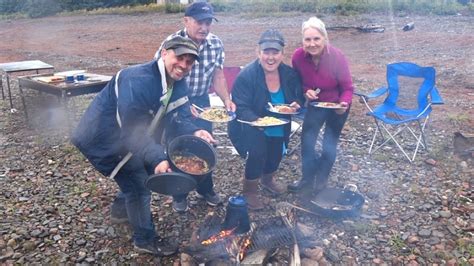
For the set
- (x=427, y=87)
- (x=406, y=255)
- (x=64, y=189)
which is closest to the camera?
(x=406, y=255)

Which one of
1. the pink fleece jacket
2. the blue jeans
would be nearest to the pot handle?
the pink fleece jacket

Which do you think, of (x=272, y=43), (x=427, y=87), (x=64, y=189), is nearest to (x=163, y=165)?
(x=272, y=43)

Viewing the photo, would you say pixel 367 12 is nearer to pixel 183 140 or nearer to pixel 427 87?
pixel 427 87

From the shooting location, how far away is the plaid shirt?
12.1ft

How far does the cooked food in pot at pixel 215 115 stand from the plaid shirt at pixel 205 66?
0.61ft

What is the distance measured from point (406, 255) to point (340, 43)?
430 inches

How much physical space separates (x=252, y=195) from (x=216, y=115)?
2.47 feet

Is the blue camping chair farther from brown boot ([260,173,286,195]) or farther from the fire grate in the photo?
the fire grate

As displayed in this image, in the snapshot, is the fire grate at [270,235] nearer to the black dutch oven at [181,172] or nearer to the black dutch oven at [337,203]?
the black dutch oven at [337,203]

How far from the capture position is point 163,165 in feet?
8.41

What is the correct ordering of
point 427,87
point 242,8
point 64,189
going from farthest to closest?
point 242,8
point 427,87
point 64,189

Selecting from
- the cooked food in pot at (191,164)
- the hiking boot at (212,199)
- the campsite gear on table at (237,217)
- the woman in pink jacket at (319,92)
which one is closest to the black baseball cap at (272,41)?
the woman in pink jacket at (319,92)

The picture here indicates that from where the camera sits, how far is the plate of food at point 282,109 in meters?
3.60

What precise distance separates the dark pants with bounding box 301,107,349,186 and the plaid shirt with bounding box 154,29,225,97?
3.01ft
